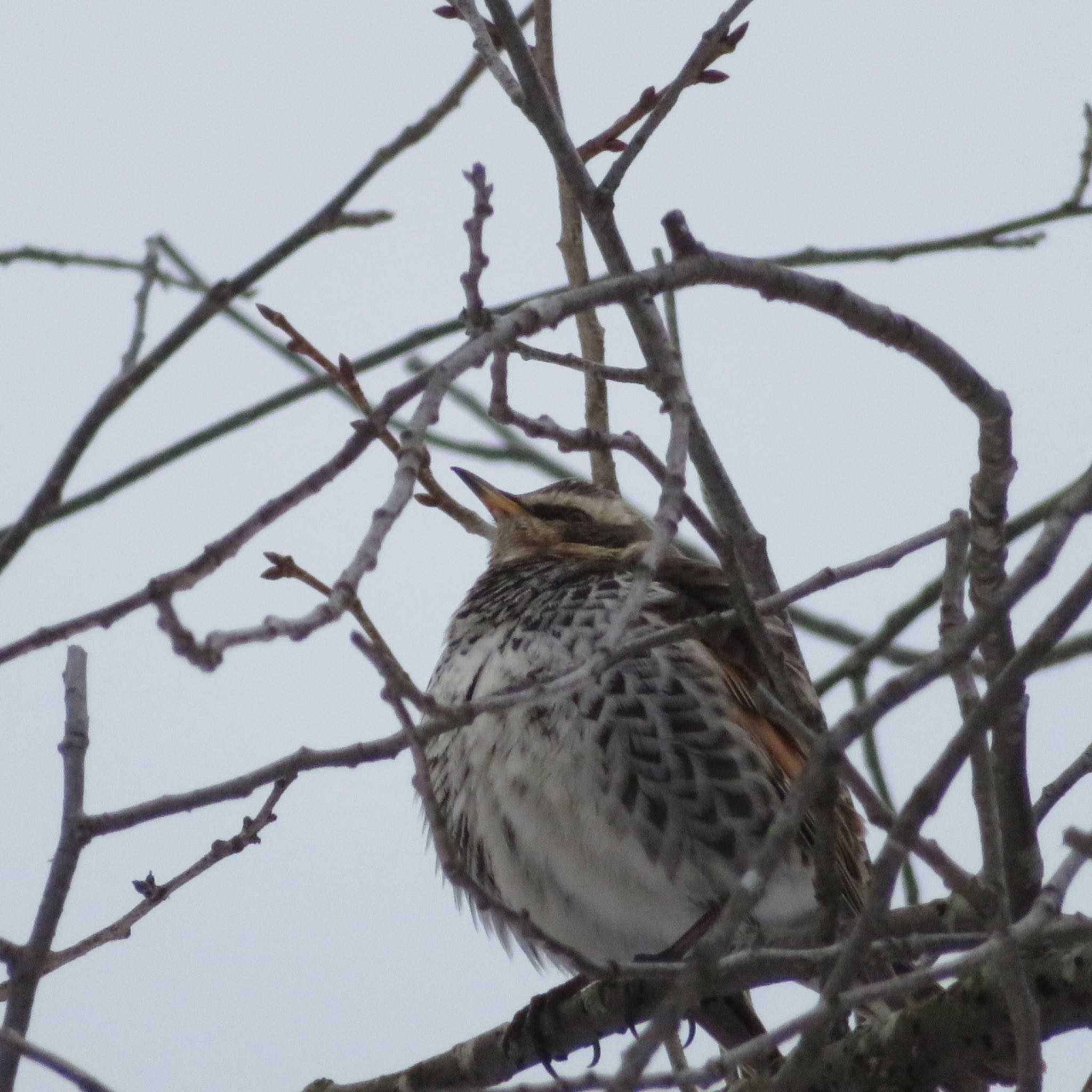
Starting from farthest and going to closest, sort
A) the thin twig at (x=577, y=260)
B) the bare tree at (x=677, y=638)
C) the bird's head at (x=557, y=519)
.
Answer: the bird's head at (x=557, y=519) → the thin twig at (x=577, y=260) → the bare tree at (x=677, y=638)

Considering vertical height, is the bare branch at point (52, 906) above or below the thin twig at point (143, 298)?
below

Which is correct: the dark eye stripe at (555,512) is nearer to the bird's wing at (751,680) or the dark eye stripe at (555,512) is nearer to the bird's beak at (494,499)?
the bird's beak at (494,499)

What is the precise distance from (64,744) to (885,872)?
1.70m

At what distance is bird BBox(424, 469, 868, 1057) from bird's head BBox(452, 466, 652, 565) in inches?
49.7

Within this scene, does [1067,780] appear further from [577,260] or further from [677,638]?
[577,260]

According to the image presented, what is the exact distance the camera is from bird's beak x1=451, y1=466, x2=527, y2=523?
7746mm

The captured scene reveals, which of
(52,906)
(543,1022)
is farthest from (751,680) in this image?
(52,906)

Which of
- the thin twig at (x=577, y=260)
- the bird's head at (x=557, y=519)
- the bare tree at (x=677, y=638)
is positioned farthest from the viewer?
the bird's head at (x=557, y=519)

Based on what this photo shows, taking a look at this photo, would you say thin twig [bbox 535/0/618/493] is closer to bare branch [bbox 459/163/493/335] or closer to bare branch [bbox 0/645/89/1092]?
bare branch [bbox 459/163/493/335]

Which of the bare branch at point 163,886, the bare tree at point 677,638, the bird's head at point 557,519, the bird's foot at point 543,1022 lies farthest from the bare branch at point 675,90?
the bird's head at point 557,519

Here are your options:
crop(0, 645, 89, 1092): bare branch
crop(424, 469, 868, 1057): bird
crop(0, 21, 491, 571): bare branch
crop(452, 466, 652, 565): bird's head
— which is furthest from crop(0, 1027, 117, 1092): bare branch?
crop(452, 466, 652, 565): bird's head

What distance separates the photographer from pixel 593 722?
5613 mm

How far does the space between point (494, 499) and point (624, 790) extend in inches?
96.9

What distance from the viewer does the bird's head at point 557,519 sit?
762 cm
